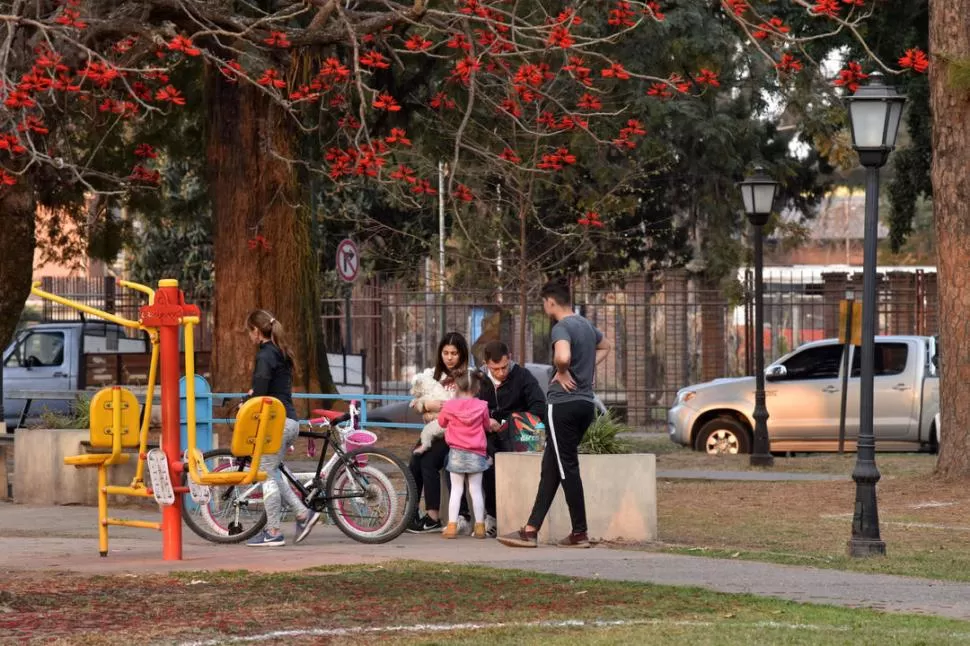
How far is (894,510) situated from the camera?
1611 centimetres

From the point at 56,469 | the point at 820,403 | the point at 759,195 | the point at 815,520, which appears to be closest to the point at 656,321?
the point at 820,403

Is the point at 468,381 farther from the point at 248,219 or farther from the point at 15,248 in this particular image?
the point at 248,219

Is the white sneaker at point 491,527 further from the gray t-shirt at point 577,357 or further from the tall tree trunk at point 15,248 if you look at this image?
the tall tree trunk at point 15,248

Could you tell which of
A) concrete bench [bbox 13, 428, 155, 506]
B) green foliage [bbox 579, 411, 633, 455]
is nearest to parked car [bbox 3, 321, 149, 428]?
concrete bench [bbox 13, 428, 155, 506]

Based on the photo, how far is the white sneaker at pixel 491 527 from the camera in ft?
43.7

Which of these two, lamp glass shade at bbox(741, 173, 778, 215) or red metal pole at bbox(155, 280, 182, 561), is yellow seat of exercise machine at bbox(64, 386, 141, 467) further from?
lamp glass shade at bbox(741, 173, 778, 215)

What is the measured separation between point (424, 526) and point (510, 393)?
1.18 meters

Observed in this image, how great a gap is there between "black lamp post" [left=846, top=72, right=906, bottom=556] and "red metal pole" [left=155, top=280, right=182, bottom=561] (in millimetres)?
4410

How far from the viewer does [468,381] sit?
13.2m

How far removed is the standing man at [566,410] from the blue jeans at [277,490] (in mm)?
1571

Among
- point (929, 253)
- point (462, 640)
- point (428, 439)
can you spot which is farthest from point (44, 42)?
point (929, 253)

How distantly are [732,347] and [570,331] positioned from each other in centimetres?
2896

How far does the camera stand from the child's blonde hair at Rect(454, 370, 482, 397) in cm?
1324

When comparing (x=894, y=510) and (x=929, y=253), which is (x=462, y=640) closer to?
(x=894, y=510)
